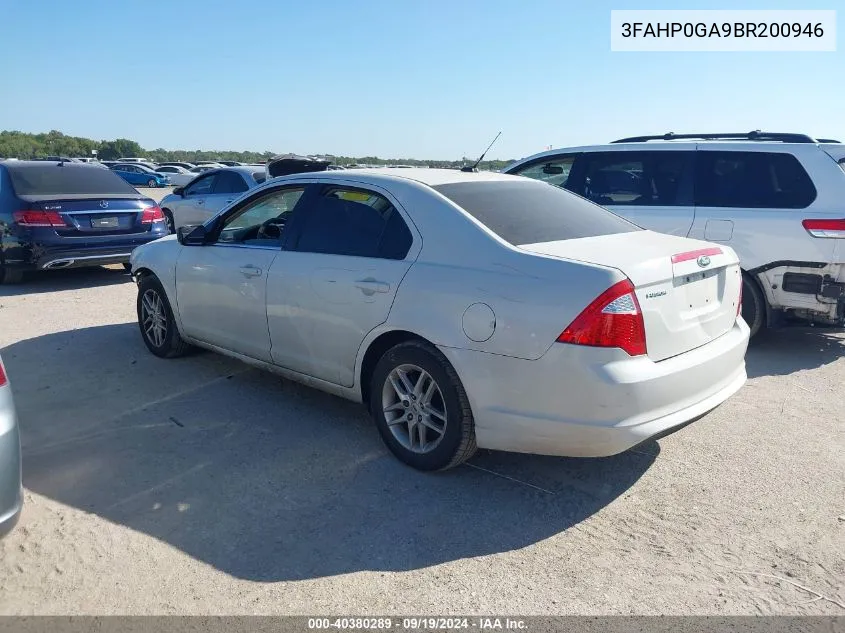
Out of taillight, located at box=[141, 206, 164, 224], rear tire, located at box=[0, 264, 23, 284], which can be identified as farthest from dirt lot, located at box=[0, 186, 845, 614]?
taillight, located at box=[141, 206, 164, 224]

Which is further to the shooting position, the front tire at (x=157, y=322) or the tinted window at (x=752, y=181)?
the tinted window at (x=752, y=181)

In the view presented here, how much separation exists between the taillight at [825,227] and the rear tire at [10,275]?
8.98 metres

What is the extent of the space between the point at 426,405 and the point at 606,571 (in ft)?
4.11

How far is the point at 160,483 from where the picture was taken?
12.0 ft

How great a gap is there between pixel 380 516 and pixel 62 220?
7.27 meters

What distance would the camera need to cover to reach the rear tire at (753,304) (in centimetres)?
609

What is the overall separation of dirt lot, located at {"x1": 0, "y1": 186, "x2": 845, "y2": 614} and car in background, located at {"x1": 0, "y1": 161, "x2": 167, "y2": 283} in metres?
4.45

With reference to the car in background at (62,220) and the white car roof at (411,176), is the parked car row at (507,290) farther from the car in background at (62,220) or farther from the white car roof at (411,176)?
the car in background at (62,220)

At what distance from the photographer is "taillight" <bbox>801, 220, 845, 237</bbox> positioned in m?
5.66

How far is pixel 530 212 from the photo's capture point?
404 centimetres

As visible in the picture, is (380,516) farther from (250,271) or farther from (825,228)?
(825,228)

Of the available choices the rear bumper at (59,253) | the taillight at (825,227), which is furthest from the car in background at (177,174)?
the taillight at (825,227)

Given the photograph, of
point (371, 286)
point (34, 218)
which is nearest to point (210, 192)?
point (34, 218)

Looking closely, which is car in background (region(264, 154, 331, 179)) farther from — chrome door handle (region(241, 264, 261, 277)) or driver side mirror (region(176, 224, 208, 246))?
chrome door handle (region(241, 264, 261, 277))
